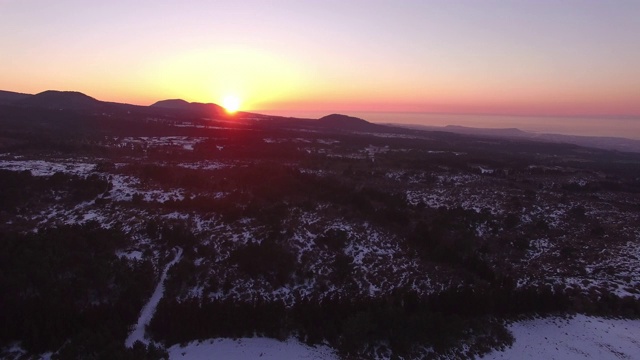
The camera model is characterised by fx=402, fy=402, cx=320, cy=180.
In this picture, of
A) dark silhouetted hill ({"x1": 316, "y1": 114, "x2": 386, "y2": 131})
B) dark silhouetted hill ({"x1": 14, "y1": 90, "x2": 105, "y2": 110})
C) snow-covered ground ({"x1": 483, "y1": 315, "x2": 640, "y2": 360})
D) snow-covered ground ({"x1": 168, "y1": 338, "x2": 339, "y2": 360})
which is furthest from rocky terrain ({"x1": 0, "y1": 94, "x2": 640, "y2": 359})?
dark silhouetted hill ({"x1": 316, "y1": 114, "x2": 386, "y2": 131})

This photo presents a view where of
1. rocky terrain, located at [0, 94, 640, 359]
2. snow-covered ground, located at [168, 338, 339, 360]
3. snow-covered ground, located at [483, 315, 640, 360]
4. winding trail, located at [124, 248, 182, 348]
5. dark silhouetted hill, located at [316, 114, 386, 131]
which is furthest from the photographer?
dark silhouetted hill, located at [316, 114, 386, 131]

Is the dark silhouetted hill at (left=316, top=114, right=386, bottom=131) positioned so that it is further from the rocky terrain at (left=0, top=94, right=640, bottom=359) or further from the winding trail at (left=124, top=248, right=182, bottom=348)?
the winding trail at (left=124, top=248, right=182, bottom=348)

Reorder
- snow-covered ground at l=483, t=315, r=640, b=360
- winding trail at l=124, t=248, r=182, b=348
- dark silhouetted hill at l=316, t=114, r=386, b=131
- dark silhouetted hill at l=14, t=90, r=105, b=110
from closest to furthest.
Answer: winding trail at l=124, t=248, r=182, b=348
snow-covered ground at l=483, t=315, r=640, b=360
dark silhouetted hill at l=14, t=90, r=105, b=110
dark silhouetted hill at l=316, t=114, r=386, b=131

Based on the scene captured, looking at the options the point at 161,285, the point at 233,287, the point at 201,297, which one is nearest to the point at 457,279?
the point at 233,287

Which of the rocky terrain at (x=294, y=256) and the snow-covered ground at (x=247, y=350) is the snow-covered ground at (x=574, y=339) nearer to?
the rocky terrain at (x=294, y=256)

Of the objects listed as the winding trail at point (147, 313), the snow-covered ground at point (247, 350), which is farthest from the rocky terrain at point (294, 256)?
the snow-covered ground at point (247, 350)

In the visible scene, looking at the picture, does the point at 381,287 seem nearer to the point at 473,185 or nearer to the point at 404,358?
the point at 404,358
